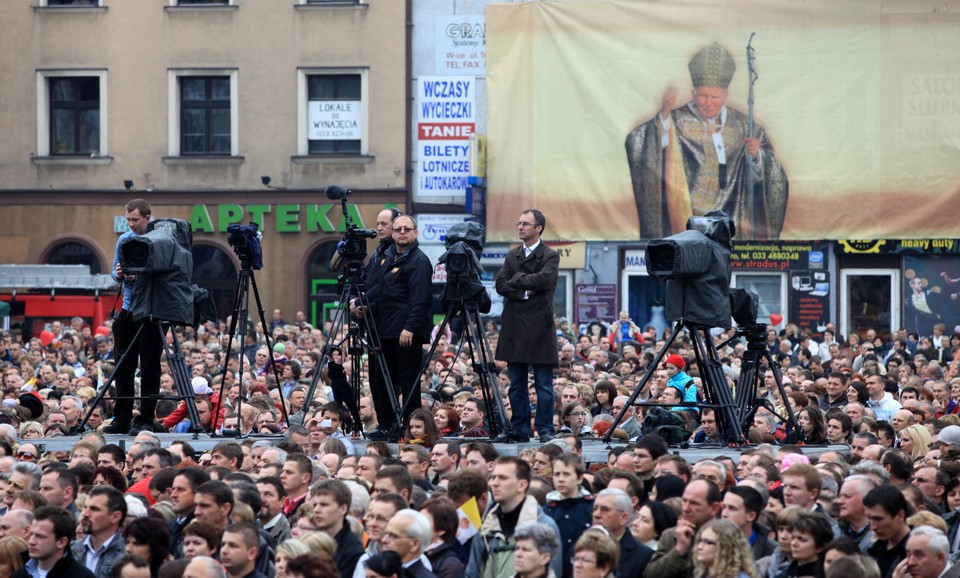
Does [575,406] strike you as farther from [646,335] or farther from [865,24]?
[865,24]

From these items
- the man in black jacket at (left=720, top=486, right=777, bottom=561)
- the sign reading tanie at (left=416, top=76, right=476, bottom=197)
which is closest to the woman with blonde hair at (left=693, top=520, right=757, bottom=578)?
the man in black jacket at (left=720, top=486, right=777, bottom=561)

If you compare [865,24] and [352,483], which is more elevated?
[865,24]

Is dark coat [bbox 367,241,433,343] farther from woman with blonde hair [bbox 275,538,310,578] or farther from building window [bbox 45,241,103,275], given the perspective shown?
building window [bbox 45,241,103,275]

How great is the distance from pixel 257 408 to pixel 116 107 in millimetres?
20746

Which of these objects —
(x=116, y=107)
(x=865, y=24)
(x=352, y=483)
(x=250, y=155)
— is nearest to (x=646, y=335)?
(x=865, y=24)

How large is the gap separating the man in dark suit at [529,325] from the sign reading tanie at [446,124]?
20.7 metres

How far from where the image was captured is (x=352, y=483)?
9.66 meters

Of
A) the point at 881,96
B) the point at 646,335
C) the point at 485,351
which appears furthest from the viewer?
the point at 881,96

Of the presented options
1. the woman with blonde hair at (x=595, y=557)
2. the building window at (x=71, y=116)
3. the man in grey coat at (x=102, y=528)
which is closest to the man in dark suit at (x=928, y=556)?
the woman with blonde hair at (x=595, y=557)

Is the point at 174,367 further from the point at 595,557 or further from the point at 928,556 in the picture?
the point at 928,556

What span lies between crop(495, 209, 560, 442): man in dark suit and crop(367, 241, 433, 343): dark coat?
0.64 meters

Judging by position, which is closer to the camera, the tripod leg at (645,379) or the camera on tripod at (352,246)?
the tripod leg at (645,379)

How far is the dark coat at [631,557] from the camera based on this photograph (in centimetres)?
834

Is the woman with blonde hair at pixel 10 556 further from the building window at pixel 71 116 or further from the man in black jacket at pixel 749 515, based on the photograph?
the building window at pixel 71 116
